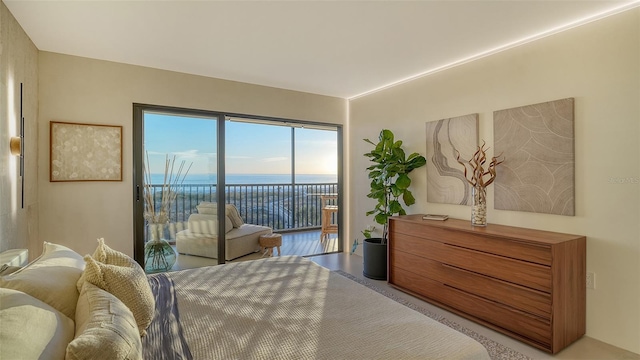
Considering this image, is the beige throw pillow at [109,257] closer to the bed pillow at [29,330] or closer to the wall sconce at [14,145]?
the bed pillow at [29,330]

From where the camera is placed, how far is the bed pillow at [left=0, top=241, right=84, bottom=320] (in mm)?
1195

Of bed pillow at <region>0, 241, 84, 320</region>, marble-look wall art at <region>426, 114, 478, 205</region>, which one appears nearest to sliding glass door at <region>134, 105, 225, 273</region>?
bed pillow at <region>0, 241, 84, 320</region>

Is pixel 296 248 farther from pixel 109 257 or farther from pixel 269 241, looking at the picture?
pixel 109 257

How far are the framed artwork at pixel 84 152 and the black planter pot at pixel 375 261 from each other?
10.3ft

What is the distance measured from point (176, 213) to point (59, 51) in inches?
84.4

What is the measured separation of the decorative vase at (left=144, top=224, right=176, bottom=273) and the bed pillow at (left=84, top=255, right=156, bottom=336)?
2.68 meters

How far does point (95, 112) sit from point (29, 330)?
11.0 feet

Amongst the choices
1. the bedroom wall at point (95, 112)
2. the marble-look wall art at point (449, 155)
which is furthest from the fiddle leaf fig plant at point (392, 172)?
the bedroom wall at point (95, 112)

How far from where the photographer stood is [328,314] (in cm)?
163

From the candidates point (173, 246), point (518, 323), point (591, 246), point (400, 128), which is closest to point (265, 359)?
point (518, 323)

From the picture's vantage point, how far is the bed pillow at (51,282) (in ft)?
3.92

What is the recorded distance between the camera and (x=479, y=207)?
3045mm

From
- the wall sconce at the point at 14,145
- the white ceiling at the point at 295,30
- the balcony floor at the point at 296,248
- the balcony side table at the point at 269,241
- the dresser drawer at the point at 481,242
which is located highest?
the white ceiling at the point at 295,30

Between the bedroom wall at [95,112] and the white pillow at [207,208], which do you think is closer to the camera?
the bedroom wall at [95,112]
